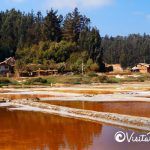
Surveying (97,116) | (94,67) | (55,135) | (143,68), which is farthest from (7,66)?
(55,135)

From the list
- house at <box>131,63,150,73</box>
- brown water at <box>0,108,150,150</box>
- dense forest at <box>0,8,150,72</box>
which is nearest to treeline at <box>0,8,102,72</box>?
dense forest at <box>0,8,150,72</box>

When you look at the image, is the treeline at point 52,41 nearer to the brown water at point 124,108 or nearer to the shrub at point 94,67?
the shrub at point 94,67

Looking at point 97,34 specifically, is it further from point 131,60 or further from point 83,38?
point 131,60

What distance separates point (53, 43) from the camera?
9831 cm

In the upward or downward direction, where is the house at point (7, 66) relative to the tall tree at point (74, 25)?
downward

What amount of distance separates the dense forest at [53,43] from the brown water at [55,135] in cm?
6524

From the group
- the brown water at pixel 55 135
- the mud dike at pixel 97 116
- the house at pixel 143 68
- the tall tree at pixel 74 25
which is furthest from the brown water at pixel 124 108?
the house at pixel 143 68

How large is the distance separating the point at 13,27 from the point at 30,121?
10123cm

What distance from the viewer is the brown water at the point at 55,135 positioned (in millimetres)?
15859

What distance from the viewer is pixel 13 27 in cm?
12212

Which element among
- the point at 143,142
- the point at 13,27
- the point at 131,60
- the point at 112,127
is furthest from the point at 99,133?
the point at 131,60

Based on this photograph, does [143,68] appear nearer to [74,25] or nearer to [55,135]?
[74,25]

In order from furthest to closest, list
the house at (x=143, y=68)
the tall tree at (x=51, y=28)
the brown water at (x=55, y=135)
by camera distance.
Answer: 1. the house at (x=143, y=68)
2. the tall tree at (x=51, y=28)
3. the brown water at (x=55, y=135)

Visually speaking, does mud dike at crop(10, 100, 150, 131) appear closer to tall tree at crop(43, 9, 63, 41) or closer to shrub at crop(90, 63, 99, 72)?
shrub at crop(90, 63, 99, 72)
